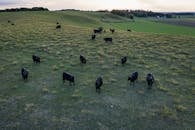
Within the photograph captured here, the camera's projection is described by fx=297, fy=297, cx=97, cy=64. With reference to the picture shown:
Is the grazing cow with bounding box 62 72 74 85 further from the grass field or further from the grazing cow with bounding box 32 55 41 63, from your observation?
the grazing cow with bounding box 32 55 41 63

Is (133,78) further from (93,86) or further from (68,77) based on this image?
(68,77)

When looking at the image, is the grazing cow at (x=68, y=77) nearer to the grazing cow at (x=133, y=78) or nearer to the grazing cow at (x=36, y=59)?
the grazing cow at (x=133, y=78)

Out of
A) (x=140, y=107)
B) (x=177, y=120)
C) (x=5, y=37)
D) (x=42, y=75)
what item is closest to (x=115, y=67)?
(x=42, y=75)

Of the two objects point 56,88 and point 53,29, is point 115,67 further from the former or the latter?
point 53,29

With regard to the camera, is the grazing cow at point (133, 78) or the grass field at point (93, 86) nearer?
the grass field at point (93, 86)

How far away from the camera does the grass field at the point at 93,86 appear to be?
20.3 metres

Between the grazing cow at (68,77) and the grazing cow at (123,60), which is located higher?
the grazing cow at (123,60)

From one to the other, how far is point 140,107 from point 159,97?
8.73 feet

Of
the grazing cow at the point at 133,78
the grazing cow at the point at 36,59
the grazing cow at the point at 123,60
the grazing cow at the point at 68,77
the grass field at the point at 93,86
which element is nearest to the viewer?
the grass field at the point at 93,86

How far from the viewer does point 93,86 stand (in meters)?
25.8

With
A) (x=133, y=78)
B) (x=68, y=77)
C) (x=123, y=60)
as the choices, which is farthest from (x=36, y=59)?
(x=133, y=78)

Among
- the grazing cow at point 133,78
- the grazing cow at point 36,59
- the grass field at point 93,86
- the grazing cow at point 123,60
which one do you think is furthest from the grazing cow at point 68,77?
the grazing cow at point 123,60

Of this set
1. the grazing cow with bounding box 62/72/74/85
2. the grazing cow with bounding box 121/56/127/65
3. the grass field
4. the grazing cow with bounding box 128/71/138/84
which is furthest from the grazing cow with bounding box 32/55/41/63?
the grazing cow with bounding box 128/71/138/84

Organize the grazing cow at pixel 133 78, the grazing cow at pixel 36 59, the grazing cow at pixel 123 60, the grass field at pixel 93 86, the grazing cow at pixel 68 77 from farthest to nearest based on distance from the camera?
the grazing cow at pixel 36 59 → the grazing cow at pixel 123 60 → the grazing cow at pixel 133 78 → the grazing cow at pixel 68 77 → the grass field at pixel 93 86
